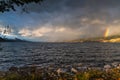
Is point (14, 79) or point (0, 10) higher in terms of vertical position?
point (0, 10)

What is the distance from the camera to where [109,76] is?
15.9m

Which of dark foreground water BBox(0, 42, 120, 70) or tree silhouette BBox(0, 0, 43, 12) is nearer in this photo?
tree silhouette BBox(0, 0, 43, 12)

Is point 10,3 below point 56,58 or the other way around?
the other way around

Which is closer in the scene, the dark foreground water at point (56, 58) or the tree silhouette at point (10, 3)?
the tree silhouette at point (10, 3)

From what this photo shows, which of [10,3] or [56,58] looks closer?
[10,3]

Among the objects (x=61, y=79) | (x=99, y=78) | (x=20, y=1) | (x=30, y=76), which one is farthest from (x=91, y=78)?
(x=20, y=1)

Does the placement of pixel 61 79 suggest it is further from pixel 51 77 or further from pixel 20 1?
pixel 20 1

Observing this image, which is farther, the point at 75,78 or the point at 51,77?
the point at 51,77

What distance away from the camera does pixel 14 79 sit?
14680mm

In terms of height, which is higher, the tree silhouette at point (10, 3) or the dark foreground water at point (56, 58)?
the tree silhouette at point (10, 3)

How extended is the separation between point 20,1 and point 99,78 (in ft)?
19.9

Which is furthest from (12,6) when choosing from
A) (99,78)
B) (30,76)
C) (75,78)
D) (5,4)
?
(99,78)

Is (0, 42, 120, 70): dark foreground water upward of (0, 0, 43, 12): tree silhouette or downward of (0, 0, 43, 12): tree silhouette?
downward

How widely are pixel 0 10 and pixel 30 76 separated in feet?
13.1
